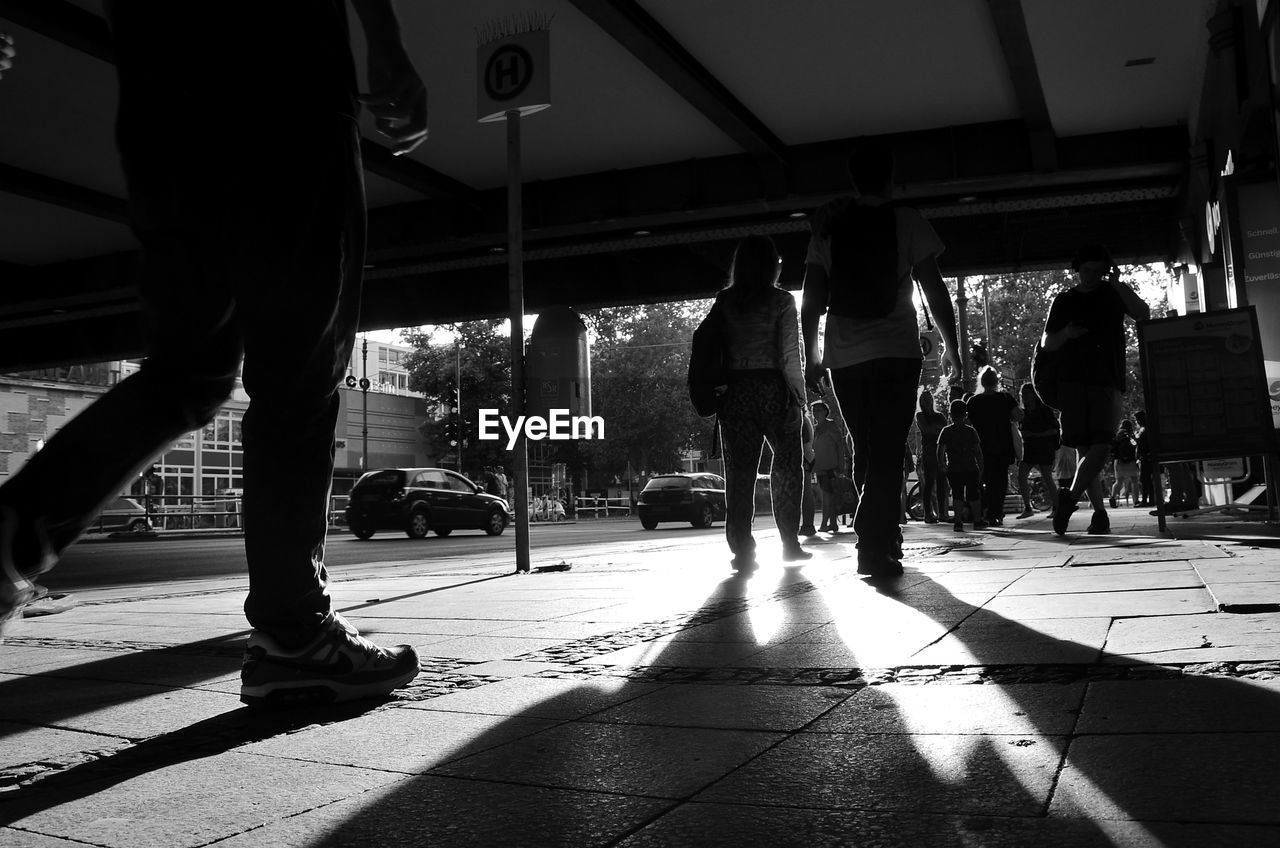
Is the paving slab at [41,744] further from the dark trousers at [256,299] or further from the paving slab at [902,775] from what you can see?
the paving slab at [902,775]

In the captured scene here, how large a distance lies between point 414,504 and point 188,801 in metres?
23.0

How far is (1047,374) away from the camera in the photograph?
8.09 metres

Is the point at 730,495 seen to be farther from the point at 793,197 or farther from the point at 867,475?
the point at 793,197

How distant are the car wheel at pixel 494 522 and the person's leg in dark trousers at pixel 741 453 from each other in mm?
20265

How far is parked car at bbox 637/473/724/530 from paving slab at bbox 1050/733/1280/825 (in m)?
26.9

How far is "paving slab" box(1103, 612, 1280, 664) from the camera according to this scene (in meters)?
2.46

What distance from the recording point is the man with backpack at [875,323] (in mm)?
5230

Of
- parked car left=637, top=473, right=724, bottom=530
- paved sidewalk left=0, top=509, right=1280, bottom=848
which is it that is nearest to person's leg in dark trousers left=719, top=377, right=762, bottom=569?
paved sidewalk left=0, top=509, right=1280, bottom=848

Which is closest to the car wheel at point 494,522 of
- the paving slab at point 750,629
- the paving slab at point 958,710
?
the paving slab at point 750,629

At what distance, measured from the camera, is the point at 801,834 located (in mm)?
1361

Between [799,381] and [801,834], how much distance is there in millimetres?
5421

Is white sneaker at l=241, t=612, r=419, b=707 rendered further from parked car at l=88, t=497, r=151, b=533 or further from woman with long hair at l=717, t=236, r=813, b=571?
parked car at l=88, t=497, r=151, b=533

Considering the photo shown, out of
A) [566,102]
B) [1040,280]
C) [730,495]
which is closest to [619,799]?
[730,495]

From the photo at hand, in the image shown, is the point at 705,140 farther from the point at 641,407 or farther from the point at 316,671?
the point at 641,407
